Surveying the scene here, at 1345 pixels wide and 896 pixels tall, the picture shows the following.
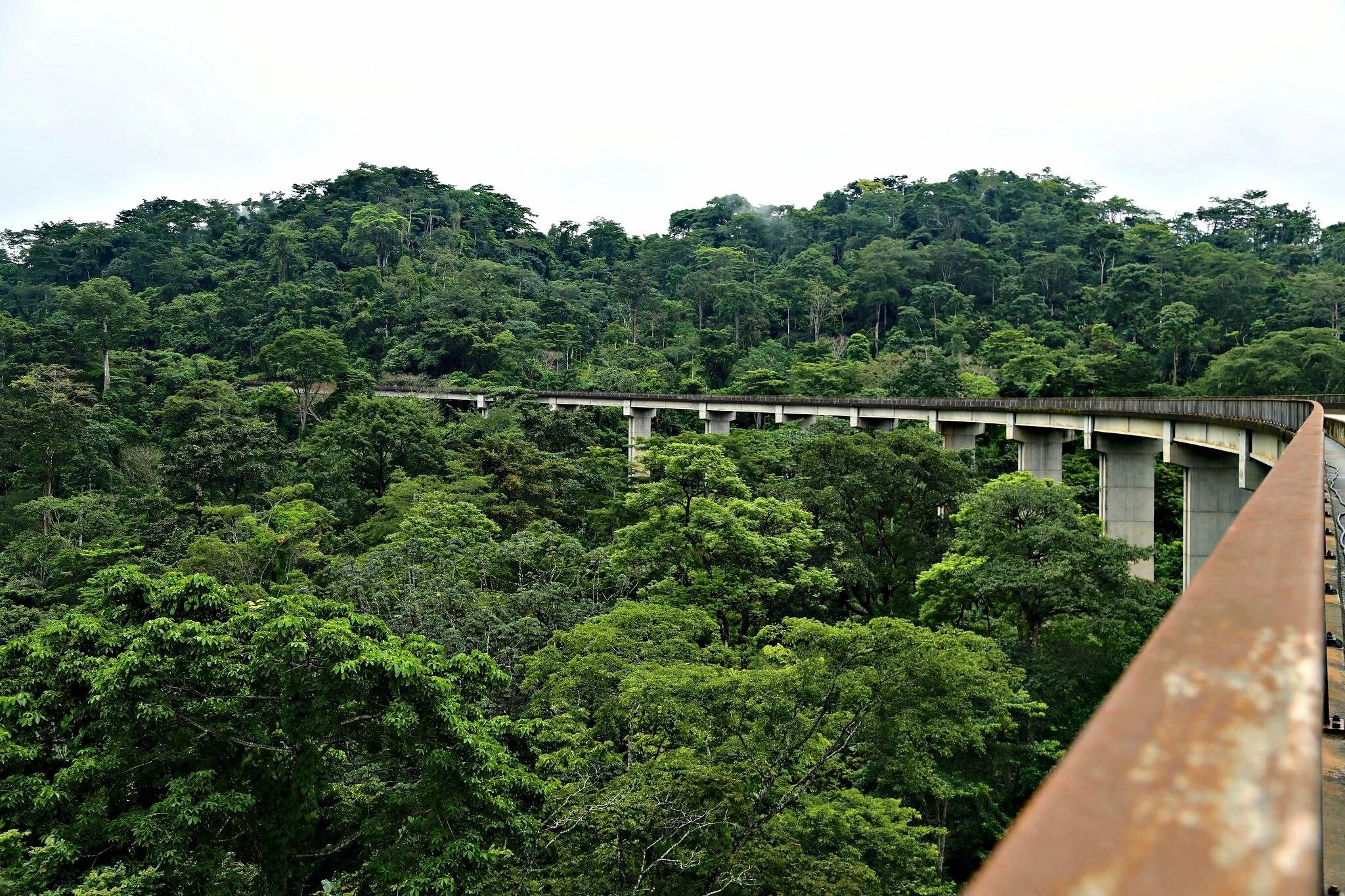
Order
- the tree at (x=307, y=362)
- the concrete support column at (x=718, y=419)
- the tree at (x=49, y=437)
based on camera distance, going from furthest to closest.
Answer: the concrete support column at (x=718, y=419)
the tree at (x=307, y=362)
the tree at (x=49, y=437)

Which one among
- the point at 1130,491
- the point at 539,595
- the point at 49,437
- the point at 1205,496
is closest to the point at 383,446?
the point at 49,437

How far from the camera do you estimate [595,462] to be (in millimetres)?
36812

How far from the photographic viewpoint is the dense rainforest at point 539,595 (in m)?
10.3

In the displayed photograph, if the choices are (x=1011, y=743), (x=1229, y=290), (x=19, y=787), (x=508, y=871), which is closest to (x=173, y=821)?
(x=19, y=787)

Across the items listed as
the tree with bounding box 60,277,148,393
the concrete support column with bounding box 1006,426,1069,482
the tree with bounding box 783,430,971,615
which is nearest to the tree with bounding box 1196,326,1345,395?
the concrete support column with bounding box 1006,426,1069,482

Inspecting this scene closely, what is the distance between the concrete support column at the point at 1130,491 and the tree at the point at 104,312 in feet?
165

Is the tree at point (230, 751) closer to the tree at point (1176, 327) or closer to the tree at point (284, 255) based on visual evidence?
the tree at point (1176, 327)

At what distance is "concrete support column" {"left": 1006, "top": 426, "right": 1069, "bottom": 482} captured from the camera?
34.8 meters

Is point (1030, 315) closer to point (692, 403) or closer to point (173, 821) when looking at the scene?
point (692, 403)

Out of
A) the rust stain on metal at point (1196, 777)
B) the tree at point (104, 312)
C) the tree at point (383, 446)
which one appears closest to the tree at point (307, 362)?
the tree at point (104, 312)

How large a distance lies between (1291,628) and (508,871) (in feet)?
34.5

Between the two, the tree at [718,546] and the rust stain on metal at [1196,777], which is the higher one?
the rust stain on metal at [1196,777]

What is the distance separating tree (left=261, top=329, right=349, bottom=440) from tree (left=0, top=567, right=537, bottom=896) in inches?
1514

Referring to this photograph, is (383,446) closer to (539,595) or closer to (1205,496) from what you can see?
(539,595)
